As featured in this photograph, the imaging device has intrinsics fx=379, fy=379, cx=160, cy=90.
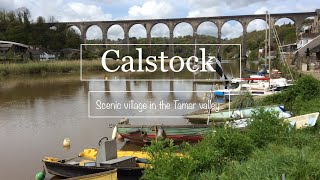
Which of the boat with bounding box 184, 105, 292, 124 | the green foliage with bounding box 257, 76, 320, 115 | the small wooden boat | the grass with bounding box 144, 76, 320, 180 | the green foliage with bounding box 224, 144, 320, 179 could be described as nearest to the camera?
the green foliage with bounding box 224, 144, 320, 179

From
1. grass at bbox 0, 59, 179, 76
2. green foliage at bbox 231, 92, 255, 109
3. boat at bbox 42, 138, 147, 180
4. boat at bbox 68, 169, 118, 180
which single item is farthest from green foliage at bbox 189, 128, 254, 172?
grass at bbox 0, 59, 179, 76

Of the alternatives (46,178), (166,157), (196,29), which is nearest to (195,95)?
(46,178)

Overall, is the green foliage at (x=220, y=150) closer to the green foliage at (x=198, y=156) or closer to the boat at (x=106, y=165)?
the green foliage at (x=198, y=156)

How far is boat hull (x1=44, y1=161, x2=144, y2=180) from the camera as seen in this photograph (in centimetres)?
734

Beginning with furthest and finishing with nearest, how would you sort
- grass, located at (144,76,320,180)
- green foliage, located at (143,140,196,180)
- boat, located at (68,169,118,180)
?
boat, located at (68,169,118,180)
green foliage, located at (143,140,196,180)
grass, located at (144,76,320,180)

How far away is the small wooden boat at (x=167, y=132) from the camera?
10414mm

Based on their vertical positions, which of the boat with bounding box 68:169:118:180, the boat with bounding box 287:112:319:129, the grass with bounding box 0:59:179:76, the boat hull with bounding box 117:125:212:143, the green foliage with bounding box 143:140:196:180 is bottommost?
the boat with bounding box 68:169:118:180

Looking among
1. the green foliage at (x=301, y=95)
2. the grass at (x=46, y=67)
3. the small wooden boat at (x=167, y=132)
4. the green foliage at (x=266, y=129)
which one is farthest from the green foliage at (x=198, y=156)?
the grass at (x=46, y=67)

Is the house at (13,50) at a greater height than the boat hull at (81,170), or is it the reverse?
the house at (13,50)

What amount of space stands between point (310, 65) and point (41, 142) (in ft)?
63.4

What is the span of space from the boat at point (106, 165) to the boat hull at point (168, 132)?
2.02 metres

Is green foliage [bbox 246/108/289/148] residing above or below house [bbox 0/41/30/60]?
below

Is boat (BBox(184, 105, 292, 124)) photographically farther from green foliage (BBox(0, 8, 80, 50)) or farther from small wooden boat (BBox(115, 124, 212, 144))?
green foliage (BBox(0, 8, 80, 50))

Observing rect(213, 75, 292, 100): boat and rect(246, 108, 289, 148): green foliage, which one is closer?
rect(246, 108, 289, 148): green foliage
